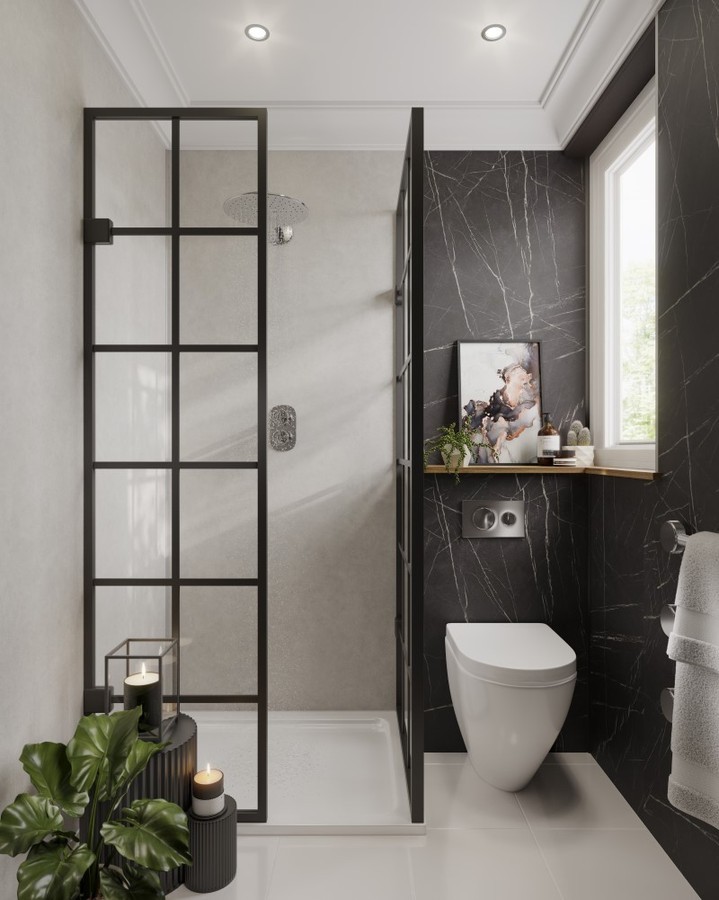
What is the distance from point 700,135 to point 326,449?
5.36 ft

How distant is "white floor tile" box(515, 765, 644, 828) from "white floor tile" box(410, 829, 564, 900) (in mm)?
143

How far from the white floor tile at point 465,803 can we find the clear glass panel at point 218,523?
3.26ft

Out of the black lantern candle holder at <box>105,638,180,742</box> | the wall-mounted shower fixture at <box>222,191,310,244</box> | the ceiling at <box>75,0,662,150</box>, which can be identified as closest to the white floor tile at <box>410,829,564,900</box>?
the black lantern candle holder at <box>105,638,180,742</box>

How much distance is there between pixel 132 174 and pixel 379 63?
2.99 feet

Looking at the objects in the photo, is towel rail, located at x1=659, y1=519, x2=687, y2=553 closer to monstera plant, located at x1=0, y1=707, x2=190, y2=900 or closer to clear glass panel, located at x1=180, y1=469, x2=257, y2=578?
clear glass panel, located at x1=180, y1=469, x2=257, y2=578

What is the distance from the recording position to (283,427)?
102 inches

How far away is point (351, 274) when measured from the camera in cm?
260

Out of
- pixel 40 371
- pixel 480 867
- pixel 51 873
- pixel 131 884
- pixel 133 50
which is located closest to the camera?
pixel 51 873

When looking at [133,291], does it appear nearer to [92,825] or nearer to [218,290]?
[218,290]

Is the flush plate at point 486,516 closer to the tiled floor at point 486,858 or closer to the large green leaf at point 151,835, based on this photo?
the tiled floor at point 486,858

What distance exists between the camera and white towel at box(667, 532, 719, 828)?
1354mm

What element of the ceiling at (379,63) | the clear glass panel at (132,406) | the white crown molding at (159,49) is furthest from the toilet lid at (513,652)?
the white crown molding at (159,49)

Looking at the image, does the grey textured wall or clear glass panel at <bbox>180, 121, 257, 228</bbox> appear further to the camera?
the grey textured wall

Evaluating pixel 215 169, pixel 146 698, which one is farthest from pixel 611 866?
pixel 215 169
